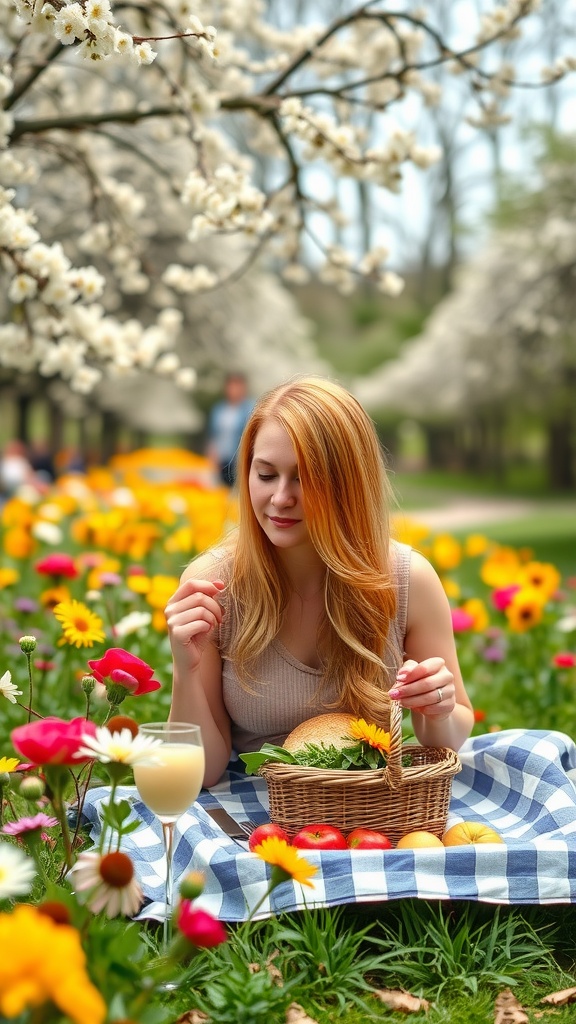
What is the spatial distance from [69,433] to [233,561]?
1767 inches

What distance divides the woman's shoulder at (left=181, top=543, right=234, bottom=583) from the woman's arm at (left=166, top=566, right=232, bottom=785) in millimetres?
12

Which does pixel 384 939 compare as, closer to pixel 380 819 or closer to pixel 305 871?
pixel 380 819

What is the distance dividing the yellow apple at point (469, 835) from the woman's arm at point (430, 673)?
0.80ft

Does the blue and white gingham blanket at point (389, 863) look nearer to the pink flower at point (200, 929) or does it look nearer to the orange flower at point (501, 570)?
the pink flower at point (200, 929)

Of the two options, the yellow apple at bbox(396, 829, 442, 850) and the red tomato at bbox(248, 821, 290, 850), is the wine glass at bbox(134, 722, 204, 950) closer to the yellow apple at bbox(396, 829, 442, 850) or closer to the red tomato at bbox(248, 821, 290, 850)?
the red tomato at bbox(248, 821, 290, 850)

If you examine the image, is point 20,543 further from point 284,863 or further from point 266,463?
point 284,863

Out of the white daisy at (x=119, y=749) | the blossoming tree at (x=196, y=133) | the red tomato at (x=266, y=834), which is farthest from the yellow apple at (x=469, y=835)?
the blossoming tree at (x=196, y=133)

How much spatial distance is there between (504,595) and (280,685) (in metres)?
1.45

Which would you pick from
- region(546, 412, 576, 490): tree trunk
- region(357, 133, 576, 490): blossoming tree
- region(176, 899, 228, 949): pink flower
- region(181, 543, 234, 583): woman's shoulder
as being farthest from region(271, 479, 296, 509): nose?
region(546, 412, 576, 490): tree trunk

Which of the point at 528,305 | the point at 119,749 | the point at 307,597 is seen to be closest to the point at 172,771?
the point at 119,749

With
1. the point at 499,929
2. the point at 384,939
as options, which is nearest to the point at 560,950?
the point at 499,929

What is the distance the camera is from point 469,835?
2.46m

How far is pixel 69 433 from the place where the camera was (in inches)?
1842

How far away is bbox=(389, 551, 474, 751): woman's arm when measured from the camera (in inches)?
94.1
